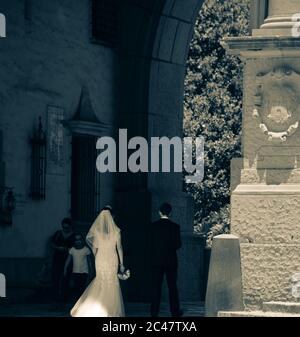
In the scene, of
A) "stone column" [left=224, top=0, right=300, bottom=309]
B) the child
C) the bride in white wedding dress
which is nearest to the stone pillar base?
"stone column" [left=224, top=0, right=300, bottom=309]

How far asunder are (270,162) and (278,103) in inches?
21.9

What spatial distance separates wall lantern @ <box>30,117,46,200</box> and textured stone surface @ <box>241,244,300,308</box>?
1110cm

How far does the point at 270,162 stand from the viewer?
15094mm

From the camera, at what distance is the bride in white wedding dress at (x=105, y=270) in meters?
22.4

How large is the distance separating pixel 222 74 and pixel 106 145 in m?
A: 20.6

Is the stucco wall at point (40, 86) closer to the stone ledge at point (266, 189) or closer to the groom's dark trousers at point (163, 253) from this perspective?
the groom's dark trousers at point (163, 253)

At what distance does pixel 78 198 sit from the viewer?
27531mm

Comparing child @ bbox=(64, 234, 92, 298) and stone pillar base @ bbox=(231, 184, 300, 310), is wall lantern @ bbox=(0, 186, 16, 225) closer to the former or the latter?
child @ bbox=(64, 234, 92, 298)

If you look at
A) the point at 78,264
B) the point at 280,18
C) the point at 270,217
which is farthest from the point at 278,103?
the point at 78,264

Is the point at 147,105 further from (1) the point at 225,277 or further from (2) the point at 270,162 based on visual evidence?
(2) the point at 270,162

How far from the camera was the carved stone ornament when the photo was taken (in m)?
15.1

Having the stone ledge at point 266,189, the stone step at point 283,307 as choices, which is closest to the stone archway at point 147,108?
the stone ledge at point 266,189

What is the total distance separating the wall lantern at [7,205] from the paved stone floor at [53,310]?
130cm
